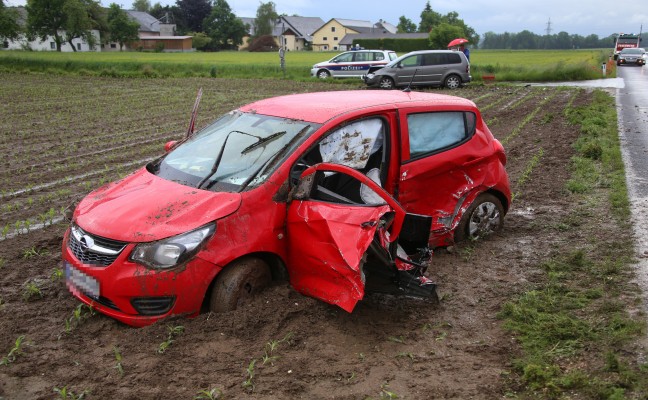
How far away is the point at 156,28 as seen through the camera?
109 metres

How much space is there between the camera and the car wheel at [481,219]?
623cm

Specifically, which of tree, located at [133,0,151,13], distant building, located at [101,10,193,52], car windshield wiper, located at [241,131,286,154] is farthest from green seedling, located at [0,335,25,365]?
tree, located at [133,0,151,13]

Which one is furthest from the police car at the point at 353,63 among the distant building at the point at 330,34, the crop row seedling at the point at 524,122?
the distant building at the point at 330,34

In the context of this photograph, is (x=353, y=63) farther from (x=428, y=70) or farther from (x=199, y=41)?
(x=199, y=41)

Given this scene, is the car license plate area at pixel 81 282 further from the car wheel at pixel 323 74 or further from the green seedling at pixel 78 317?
the car wheel at pixel 323 74

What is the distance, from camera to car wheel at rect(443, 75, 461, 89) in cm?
2691

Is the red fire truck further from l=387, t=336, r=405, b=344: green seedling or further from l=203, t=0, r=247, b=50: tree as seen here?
l=203, t=0, r=247, b=50: tree

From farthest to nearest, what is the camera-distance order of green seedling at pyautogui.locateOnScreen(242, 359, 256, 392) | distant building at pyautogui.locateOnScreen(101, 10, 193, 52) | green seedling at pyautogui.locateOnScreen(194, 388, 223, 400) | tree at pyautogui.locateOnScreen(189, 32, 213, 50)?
tree at pyautogui.locateOnScreen(189, 32, 213, 50) → distant building at pyautogui.locateOnScreen(101, 10, 193, 52) → green seedling at pyautogui.locateOnScreen(242, 359, 256, 392) → green seedling at pyautogui.locateOnScreen(194, 388, 223, 400)

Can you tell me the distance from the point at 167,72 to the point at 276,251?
34175mm

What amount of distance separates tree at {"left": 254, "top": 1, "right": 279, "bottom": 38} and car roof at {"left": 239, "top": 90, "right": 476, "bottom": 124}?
117151mm

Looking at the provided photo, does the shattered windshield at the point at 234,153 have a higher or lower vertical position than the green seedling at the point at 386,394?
higher

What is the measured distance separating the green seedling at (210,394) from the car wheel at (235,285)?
86 centimetres

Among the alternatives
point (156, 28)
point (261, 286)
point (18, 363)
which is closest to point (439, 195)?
point (261, 286)

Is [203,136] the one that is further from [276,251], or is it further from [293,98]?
[276,251]
